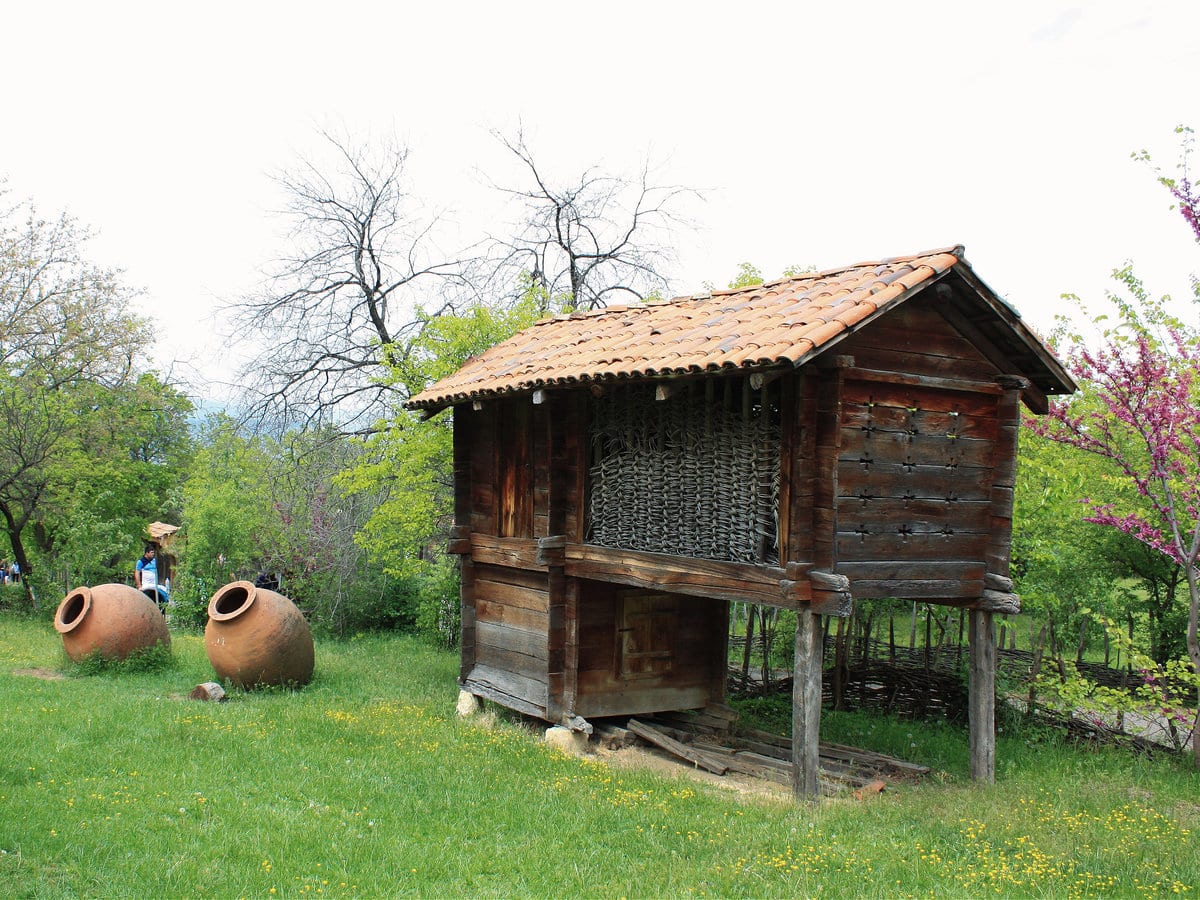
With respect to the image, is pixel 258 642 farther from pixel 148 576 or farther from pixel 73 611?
pixel 148 576

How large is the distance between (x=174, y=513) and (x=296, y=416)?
15351 mm

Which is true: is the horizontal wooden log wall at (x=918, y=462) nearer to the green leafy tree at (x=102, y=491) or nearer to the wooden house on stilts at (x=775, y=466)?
the wooden house on stilts at (x=775, y=466)

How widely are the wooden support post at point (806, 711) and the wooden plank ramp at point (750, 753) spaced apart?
542 millimetres

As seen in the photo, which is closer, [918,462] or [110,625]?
[918,462]

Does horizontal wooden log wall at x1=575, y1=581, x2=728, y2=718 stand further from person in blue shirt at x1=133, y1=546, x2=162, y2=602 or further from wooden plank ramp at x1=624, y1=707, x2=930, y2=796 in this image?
person in blue shirt at x1=133, y1=546, x2=162, y2=602

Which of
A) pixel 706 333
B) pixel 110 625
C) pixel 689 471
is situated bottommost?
pixel 110 625

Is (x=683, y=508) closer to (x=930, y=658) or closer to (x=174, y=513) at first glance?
(x=930, y=658)

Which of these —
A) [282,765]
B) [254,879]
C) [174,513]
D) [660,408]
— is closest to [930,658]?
[660,408]

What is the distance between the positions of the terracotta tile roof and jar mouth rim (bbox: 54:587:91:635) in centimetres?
538

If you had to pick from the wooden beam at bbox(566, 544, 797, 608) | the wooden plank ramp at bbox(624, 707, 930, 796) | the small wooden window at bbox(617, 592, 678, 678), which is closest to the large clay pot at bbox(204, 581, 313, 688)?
the wooden beam at bbox(566, 544, 797, 608)

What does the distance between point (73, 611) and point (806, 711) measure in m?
10.2

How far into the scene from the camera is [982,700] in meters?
8.89

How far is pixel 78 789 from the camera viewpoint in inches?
290

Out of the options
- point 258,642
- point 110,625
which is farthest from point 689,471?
point 110,625
